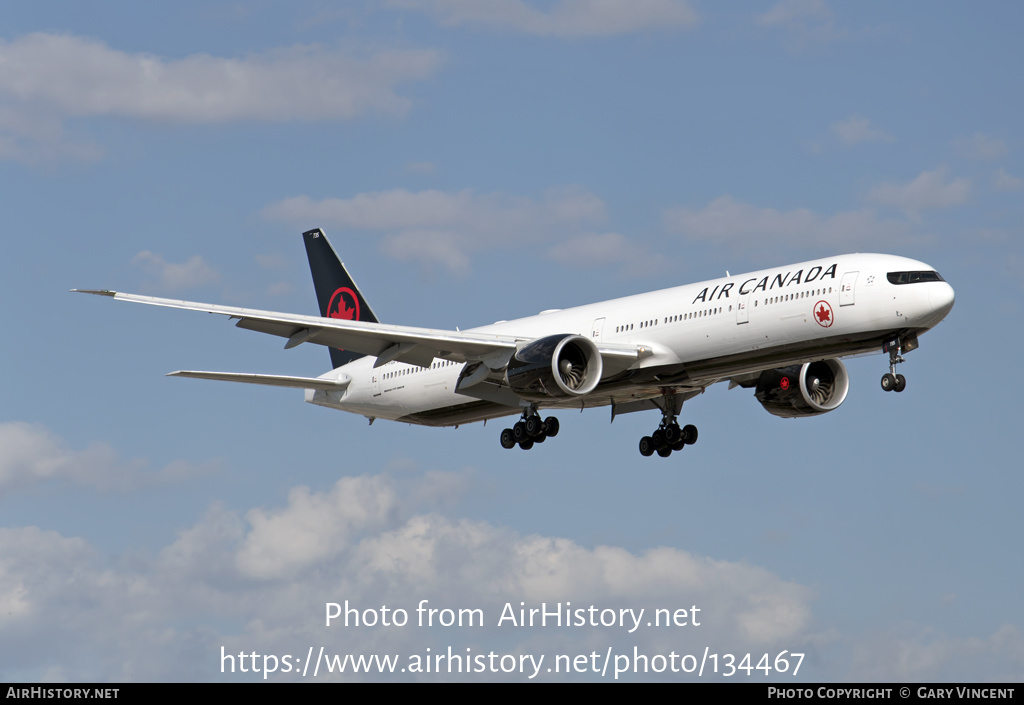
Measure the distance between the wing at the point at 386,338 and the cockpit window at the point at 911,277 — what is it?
8.43 m

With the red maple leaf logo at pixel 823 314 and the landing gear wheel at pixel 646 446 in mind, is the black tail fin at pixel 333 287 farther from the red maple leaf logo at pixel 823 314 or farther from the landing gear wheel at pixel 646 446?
the red maple leaf logo at pixel 823 314

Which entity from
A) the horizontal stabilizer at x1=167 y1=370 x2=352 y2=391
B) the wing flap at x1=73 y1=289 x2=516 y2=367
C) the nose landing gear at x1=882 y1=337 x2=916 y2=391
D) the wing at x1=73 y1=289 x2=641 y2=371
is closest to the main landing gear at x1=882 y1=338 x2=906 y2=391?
the nose landing gear at x1=882 y1=337 x2=916 y2=391

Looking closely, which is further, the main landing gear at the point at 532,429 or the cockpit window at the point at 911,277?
the main landing gear at the point at 532,429

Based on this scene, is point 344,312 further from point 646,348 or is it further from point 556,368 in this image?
point 646,348

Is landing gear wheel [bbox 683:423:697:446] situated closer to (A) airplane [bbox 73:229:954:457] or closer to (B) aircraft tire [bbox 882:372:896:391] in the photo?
(A) airplane [bbox 73:229:954:457]

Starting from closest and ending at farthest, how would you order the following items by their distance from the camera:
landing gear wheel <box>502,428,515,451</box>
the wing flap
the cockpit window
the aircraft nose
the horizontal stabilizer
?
the aircraft nose, the cockpit window, the wing flap, the horizontal stabilizer, landing gear wheel <box>502,428,515,451</box>

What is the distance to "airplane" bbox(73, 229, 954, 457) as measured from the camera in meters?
41.3

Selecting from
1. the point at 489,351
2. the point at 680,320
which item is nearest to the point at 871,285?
the point at 680,320

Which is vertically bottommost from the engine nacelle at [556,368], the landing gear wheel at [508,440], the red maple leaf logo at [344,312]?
the landing gear wheel at [508,440]

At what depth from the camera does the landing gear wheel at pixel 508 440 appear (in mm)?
49625

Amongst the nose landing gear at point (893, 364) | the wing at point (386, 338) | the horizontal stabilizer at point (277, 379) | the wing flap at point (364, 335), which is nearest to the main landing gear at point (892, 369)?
the nose landing gear at point (893, 364)

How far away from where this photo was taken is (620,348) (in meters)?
45.9

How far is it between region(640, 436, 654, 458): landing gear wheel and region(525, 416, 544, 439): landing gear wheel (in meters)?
4.95

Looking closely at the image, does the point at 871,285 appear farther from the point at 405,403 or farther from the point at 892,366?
the point at 405,403
